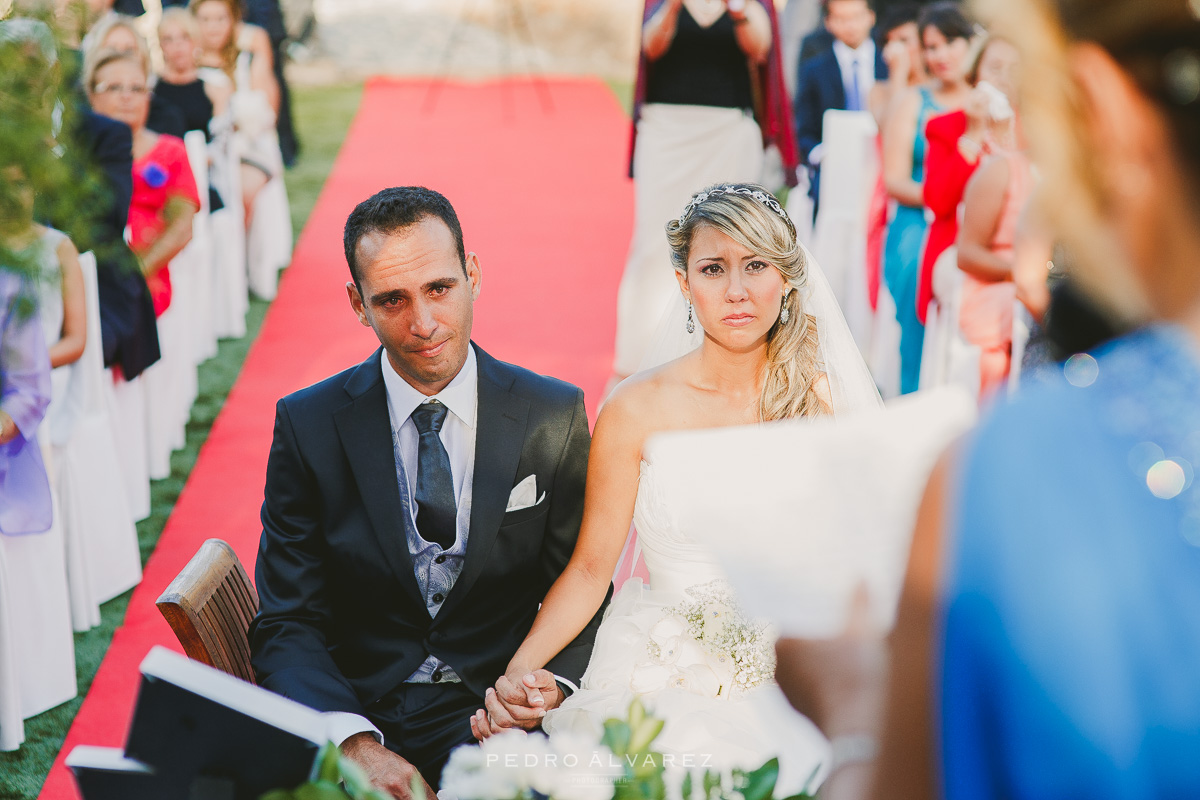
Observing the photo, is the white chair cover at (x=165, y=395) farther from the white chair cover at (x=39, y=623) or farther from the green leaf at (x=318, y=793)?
the green leaf at (x=318, y=793)

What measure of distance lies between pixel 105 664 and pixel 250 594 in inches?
60.6

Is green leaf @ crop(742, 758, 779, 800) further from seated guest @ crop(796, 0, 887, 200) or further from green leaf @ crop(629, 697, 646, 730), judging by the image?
seated guest @ crop(796, 0, 887, 200)

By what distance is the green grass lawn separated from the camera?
3396 millimetres

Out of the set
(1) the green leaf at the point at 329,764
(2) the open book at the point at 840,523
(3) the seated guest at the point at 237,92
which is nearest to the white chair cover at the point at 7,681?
(1) the green leaf at the point at 329,764

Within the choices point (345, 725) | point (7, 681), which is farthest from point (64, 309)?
point (345, 725)

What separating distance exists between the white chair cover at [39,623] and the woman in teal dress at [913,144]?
158 inches

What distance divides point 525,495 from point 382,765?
68cm

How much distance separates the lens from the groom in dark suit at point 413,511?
2572 millimetres

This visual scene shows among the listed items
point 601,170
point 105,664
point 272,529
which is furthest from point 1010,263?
point 601,170

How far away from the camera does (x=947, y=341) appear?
5207mm

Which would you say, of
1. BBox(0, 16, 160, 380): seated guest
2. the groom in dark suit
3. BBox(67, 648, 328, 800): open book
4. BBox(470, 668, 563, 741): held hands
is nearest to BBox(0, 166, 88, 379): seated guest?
BBox(0, 16, 160, 380): seated guest

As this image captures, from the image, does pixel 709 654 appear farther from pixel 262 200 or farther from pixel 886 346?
pixel 262 200

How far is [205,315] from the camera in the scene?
23.3ft

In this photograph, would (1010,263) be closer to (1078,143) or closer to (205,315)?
(1078,143)
